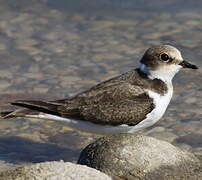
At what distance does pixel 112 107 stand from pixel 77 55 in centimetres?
404

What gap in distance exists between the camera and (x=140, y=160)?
6461 mm

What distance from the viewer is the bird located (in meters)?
7.65

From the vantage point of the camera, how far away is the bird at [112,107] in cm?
765

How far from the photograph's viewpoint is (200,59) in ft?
36.8

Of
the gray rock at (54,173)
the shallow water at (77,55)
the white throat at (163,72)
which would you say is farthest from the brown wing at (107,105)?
the gray rock at (54,173)

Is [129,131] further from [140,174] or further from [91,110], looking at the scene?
[140,174]

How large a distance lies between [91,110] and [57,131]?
1371mm

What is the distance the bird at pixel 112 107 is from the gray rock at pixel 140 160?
84 centimetres

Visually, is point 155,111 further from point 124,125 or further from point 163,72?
point 163,72

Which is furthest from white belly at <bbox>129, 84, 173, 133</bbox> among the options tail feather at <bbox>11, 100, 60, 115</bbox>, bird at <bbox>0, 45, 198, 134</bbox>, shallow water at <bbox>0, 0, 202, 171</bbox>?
tail feather at <bbox>11, 100, 60, 115</bbox>

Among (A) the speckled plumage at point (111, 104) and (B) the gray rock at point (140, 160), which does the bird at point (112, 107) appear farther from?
(B) the gray rock at point (140, 160)

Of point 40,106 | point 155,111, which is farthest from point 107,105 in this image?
point 40,106

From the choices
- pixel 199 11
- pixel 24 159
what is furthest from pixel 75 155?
pixel 199 11

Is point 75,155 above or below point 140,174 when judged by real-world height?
below
